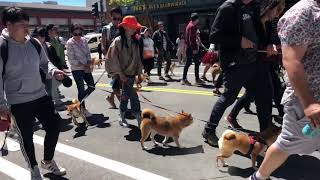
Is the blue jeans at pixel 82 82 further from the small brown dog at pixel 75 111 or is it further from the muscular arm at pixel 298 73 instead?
the muscular arm at pixel 298 73

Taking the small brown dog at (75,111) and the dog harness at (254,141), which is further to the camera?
the small brown dog at (75,111)

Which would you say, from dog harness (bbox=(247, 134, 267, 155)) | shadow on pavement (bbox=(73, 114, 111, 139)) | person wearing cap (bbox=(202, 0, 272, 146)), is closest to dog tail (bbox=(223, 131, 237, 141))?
dog harness (bbox=(247, 134, 267, 155))

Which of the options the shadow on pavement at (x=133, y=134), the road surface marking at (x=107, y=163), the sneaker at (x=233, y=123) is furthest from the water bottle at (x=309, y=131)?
the shadow on pavement at (x=133, y=134)

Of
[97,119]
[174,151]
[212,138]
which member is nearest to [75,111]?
[97,119]

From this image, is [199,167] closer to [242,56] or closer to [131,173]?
[131,173]

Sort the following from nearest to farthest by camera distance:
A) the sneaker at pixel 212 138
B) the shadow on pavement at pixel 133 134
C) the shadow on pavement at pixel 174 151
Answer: the shadow on pavement at pixel 174 151
the sneaker at pixel 212 138
the shadow on pavement at pixel 133 134

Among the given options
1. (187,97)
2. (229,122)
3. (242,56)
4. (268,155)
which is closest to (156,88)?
(187,97)

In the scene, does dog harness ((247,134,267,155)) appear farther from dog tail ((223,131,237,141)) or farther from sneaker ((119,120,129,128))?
sneaker ((119,120,129,128))

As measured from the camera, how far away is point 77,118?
332 inches

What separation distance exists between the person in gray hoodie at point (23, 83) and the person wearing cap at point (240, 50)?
199 centimetres

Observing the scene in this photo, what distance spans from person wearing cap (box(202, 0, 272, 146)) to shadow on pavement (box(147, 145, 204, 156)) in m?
0.37

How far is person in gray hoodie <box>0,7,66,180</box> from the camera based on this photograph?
4570 mm

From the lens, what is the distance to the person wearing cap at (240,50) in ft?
18.0

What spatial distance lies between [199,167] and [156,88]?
23.8 feet
